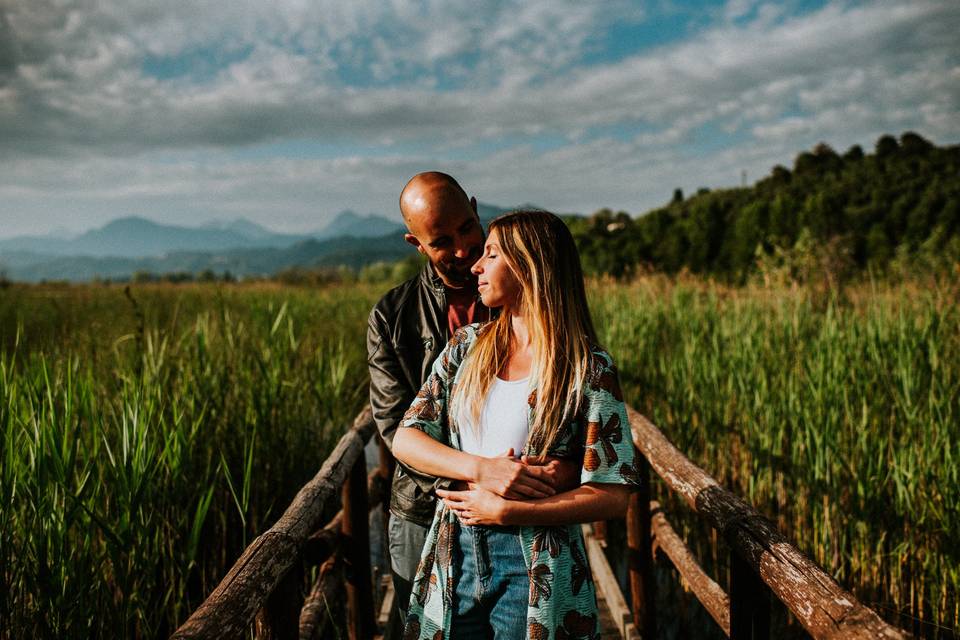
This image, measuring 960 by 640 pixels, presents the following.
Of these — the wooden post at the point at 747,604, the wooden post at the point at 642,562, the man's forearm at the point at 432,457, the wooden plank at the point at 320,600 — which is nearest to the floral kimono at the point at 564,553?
the man's forearm at the point at 432,457

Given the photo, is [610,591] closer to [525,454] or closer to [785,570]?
[785,570]

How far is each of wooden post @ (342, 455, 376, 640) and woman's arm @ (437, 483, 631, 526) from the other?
1.53m

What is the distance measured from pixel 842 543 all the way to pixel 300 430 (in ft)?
9.48

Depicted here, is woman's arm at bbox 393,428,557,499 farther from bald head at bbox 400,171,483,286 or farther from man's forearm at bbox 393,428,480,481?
bald head at bbox 400,171,483,286

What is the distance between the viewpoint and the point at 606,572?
3396mm

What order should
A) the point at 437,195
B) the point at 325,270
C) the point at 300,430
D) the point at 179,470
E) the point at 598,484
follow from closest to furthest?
1. the point at 598,484
2. the point at 437,195
3. the point at 179,470
4. the point at 300,430
5. the point at 325,270

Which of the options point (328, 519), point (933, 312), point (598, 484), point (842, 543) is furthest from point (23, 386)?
point (933, 312)

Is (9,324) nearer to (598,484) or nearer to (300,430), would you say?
(300,430)

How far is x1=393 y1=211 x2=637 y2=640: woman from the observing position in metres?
1.30

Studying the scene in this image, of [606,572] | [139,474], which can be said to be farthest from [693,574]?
[139,474]

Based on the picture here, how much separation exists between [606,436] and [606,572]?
2381mm

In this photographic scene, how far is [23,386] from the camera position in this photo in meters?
2.34

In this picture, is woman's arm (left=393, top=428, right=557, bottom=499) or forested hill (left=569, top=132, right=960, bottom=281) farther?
forested hill (left=569, top=132, right=960, bottom=281)

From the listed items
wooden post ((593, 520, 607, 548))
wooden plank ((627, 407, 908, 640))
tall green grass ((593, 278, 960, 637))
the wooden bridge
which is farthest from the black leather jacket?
wooden post ((593, 520, 607, 548))
